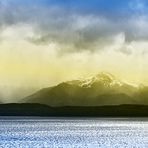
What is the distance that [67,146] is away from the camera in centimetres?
11550

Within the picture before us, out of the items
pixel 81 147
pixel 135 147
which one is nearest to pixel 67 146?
pixel 81 147

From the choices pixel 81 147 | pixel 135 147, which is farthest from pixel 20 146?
pixel 135 147

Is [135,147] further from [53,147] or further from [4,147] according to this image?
[4,147]

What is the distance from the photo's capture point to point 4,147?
108750 millimetres

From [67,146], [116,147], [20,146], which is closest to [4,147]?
[20,146]

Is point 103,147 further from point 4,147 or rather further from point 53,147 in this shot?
point 4,147

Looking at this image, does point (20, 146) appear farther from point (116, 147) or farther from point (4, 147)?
point (116, 147)

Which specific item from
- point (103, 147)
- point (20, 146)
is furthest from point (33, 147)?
point (103, 147)

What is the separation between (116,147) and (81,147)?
6472mm

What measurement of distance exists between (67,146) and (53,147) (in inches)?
159

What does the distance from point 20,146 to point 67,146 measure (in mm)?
9059

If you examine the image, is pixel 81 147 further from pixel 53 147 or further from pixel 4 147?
pixel 4 147

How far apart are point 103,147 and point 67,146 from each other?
7154 millimetres

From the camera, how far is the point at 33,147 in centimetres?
11194
